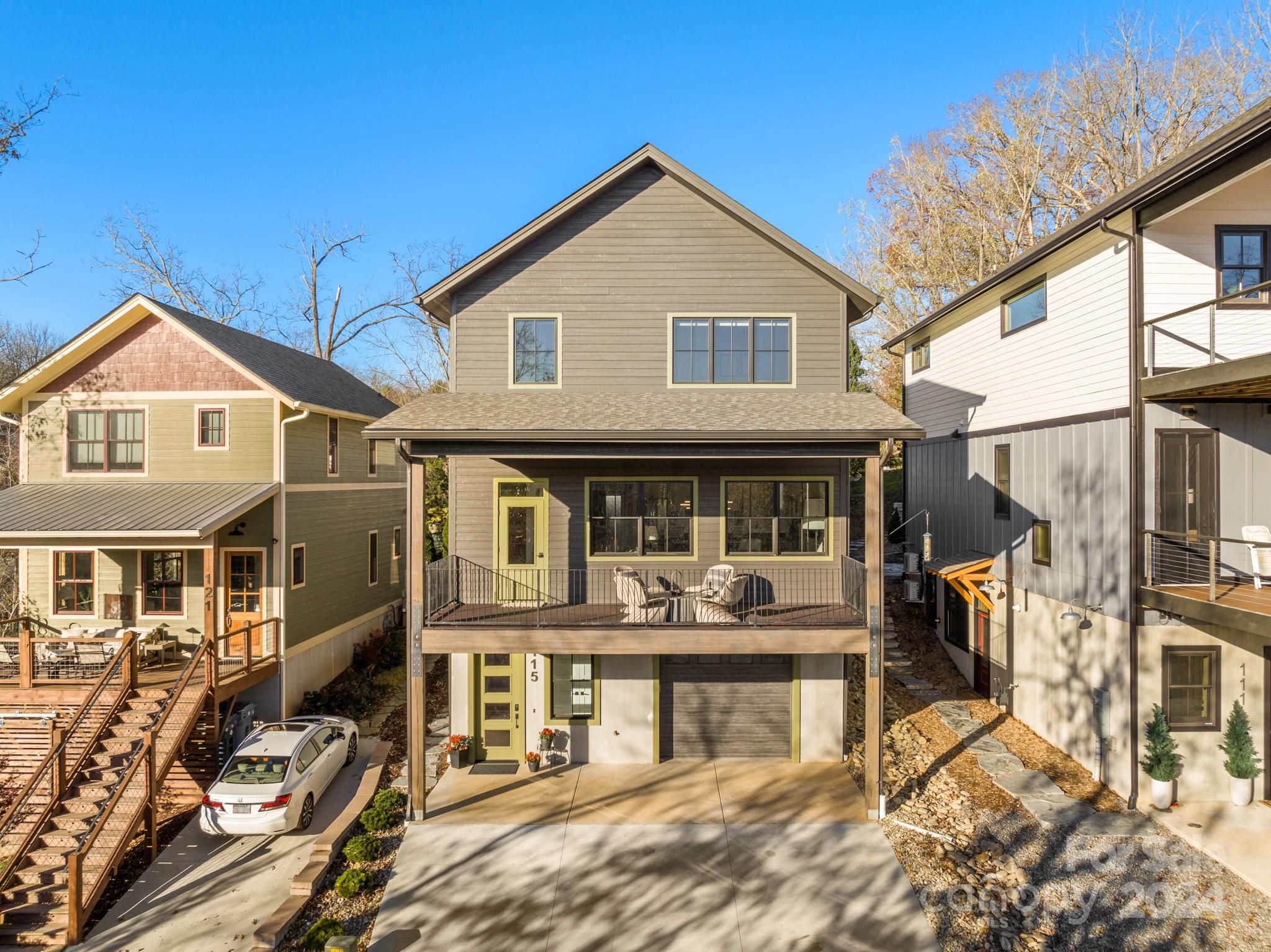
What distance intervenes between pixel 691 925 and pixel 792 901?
139 cm

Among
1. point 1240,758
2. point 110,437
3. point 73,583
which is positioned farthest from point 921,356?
point 73,583

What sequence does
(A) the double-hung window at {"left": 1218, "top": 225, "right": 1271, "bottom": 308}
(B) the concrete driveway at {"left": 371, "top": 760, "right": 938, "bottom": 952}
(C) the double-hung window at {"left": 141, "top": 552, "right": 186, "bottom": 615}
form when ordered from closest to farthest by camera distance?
(B) the concrete driveway at {"left": 371, "top": 760, "right": 938, "bottom": 952} < (A) the double-hung window at {"left": 1218, "top": 225, "right": 1271, "bottom": 308} < (C) the double-hung window at {"left": 141, "top": 552, "right": 186, "bottom": 615}

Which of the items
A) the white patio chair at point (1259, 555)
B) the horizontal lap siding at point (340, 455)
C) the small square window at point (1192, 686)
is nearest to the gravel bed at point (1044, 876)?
the small square window at point (1192, 686)

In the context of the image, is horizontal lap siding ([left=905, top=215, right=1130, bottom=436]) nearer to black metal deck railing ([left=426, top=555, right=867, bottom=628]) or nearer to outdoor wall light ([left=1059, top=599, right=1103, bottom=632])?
outdoor wall light ([left=1059, top=599, right=1103, bottom=632])

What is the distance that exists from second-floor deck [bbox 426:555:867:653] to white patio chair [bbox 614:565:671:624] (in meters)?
0.01

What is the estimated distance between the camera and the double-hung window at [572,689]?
41.7ft

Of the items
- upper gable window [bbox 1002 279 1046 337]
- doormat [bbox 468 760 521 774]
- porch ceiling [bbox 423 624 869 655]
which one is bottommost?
doormat [bbox 468 760 521 774]

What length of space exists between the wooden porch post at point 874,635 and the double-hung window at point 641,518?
339 centimetres

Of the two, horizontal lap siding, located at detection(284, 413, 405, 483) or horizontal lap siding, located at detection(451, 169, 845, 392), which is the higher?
horizontal lap siding, located at detection(451, 169, 845, 392)

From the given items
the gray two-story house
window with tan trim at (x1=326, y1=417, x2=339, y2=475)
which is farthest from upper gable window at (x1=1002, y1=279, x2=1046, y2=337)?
window with tan trim at (x1=326, y1=417, x2=339, y2=475)

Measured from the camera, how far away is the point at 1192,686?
10.5 meters

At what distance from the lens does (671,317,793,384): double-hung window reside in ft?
42.9

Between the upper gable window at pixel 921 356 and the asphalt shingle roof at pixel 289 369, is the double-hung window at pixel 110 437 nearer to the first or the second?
the asphalt shingle roof at pixel 289 369

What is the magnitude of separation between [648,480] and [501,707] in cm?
505
